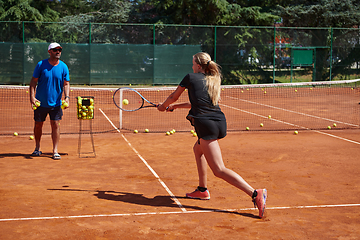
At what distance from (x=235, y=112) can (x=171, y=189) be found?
873 centimetres

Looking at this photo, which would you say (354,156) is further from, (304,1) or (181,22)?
(304,1)

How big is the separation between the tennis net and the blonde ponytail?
5696 millimetres

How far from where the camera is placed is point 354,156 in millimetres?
7621

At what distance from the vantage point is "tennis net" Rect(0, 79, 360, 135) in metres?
10.9

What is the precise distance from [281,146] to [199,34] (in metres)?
15.6

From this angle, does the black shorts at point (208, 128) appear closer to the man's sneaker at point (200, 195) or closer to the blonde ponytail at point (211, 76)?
the blonde ponytail at point (211, 76)

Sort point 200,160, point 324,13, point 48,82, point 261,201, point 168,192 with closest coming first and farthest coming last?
point 261,201 → point 200,160 → point 168,192 → point 48,82 → point 324,13

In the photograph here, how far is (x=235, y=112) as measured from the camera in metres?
14.0

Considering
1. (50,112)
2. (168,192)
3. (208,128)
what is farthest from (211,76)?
(50,112)

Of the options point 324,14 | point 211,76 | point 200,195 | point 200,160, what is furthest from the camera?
point 324,14

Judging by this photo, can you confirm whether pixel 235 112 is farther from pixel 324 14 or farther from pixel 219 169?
pixel 324 14

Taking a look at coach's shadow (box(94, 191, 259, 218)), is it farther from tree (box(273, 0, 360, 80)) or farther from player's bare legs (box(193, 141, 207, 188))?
tree (box(273, 0, 360, 80))

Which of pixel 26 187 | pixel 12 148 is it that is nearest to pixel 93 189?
pixel 26 187

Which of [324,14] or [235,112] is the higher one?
[324,14]
